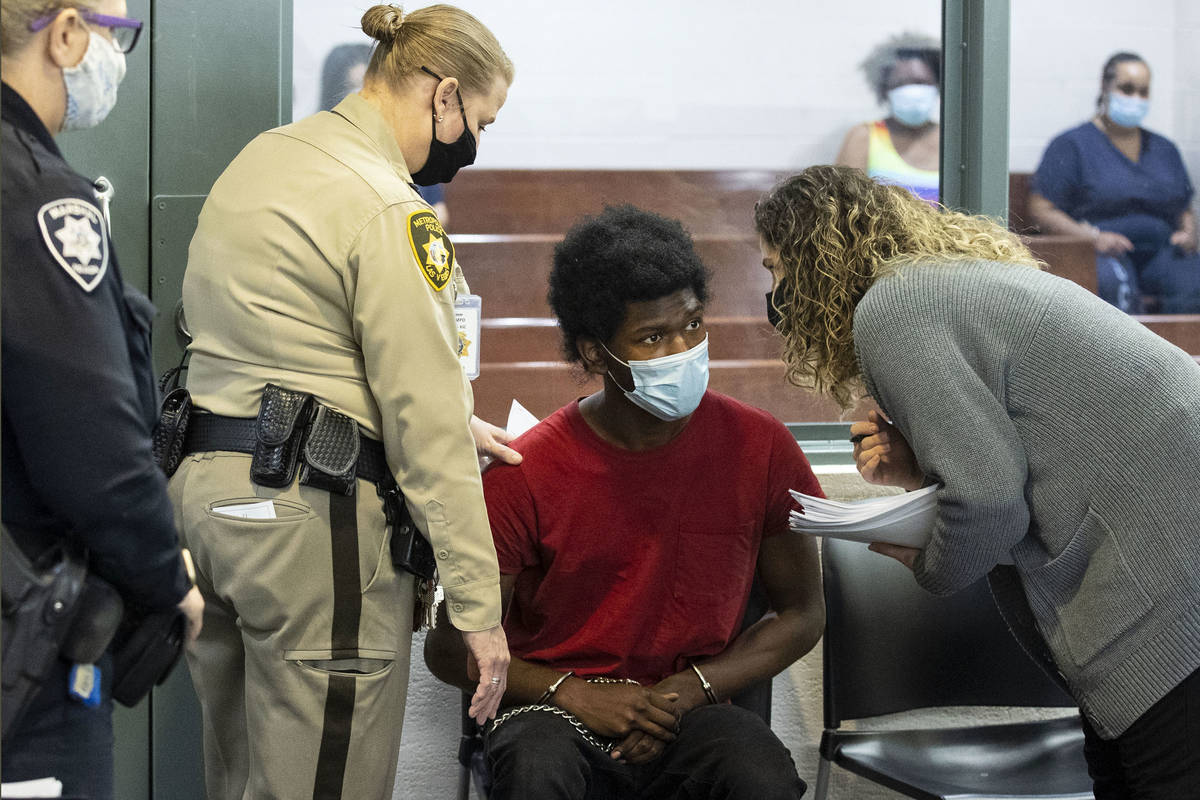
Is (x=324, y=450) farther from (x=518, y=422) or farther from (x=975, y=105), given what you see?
(x=975, y=105)

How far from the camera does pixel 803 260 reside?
2041 mm

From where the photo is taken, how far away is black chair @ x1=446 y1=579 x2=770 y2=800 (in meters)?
2.38

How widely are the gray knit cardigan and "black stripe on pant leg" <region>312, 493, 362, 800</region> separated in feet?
2.81

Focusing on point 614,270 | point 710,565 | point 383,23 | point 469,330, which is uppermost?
point 383,23

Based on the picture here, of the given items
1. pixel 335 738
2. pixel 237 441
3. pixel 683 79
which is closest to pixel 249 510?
pixel 237 441

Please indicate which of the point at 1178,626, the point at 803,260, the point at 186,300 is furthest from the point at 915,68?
the point at 186,300

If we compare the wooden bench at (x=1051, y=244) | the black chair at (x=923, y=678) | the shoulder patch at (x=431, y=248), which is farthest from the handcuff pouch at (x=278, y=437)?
the wooden bench at (x=1051, y=244)

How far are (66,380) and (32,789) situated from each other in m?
0.41

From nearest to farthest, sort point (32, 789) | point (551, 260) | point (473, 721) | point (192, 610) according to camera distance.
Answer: point (32, 789) → point (192, 610) → point (473, 721) → point (551, 260)

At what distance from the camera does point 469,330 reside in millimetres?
2721

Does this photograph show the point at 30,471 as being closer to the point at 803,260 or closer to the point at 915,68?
the point at 803,260

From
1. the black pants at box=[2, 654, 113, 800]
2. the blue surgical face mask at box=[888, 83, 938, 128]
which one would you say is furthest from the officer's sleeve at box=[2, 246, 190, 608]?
the blue surgical face mask at box=[888, 83, 938, 128]

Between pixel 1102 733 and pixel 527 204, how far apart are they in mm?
1875

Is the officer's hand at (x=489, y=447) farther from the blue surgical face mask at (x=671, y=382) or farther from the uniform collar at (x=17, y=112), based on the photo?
the uniform collar at (x=17, y=112)
